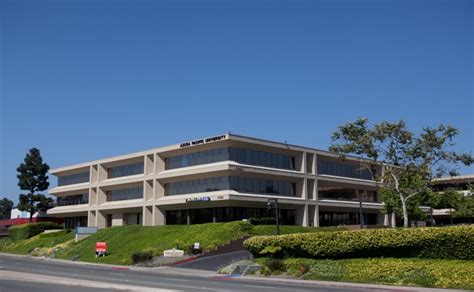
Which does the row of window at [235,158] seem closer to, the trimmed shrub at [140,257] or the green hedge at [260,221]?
the green hedge at [260,221]

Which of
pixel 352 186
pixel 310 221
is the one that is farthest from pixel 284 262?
pixel 352 186

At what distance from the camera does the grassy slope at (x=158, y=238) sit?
50156mm

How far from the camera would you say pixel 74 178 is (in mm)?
85938

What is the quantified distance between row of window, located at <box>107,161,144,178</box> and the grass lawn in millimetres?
41249

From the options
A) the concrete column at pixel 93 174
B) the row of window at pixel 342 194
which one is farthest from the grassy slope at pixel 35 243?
the row of window at pixel 342 194

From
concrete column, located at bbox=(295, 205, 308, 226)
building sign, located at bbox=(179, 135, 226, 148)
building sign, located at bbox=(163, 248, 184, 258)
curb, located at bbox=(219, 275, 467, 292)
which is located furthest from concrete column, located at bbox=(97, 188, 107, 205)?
curb, located at bbox=(219, 275, 467, 292)

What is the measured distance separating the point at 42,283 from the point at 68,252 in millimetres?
36519

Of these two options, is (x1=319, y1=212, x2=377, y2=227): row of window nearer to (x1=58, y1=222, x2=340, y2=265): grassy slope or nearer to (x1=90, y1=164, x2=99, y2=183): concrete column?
(x1=58, y1=222, x2=340, y2=265): grassy slope

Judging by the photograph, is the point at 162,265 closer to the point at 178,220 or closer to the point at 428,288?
the point at 178,220

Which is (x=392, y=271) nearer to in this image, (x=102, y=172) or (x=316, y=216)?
(x=316, y=216)

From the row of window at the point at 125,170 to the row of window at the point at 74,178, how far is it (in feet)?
20.7

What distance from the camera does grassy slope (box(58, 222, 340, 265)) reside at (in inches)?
1975

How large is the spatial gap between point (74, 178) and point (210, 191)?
35625 millimetres

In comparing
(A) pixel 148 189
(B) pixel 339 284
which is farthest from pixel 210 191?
(B) pixel 339 284
